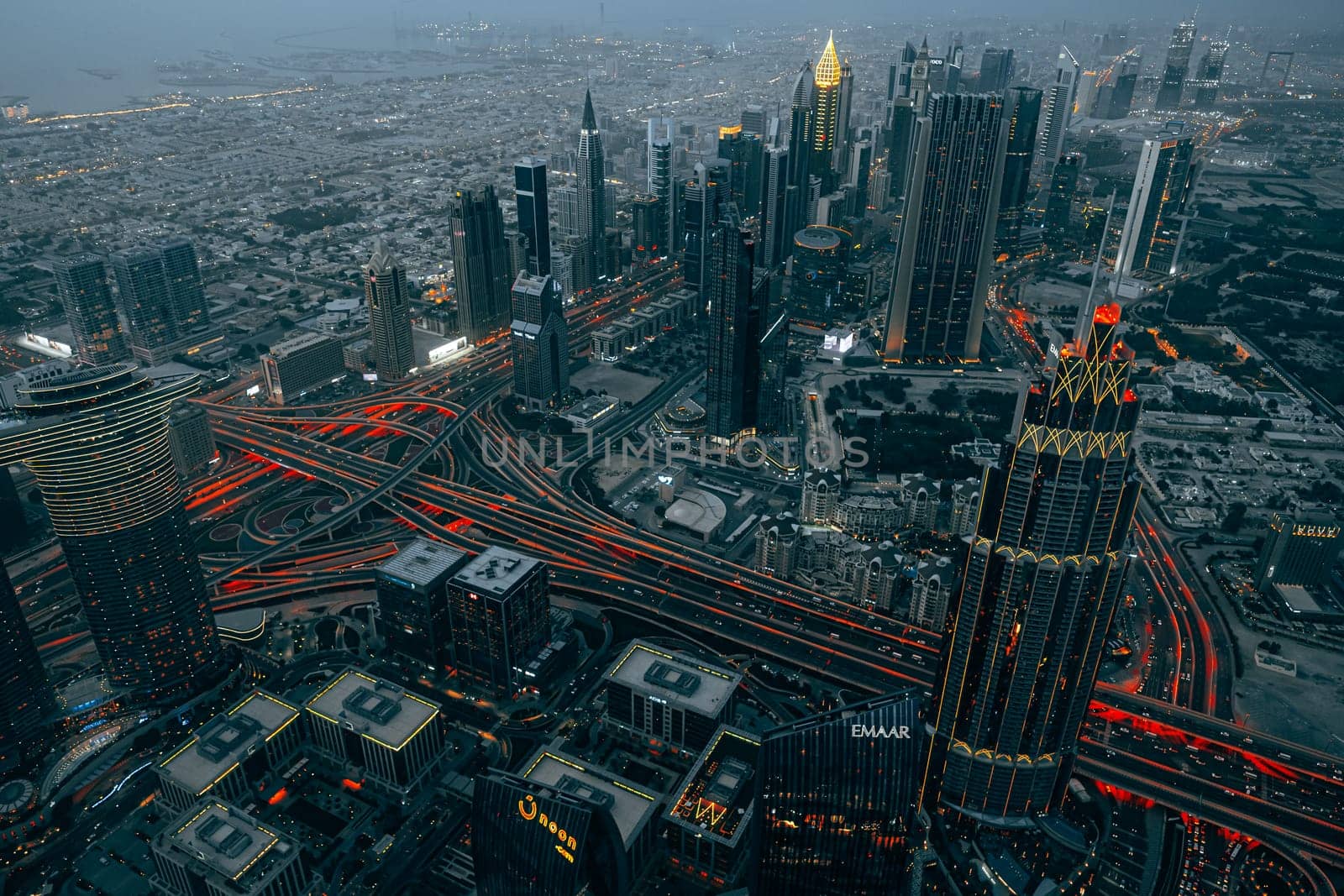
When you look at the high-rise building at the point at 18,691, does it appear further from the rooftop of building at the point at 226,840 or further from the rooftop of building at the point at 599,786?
the rooftop of building at the point at 599,786

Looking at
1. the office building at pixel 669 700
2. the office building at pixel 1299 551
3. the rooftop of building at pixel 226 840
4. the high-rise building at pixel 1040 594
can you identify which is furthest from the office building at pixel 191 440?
the office building at pixel 1299 551

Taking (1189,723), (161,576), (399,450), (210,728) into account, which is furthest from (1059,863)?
(399,450)

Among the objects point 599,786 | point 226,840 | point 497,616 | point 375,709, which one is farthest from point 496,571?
point 226,840

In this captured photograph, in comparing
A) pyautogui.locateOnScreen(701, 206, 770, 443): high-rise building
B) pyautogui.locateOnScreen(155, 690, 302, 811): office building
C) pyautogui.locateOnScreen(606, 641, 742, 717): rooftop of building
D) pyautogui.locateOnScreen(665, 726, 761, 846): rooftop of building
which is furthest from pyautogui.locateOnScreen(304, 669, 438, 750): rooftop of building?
pyautogui.locateOnScreen(701, 206, 770, 443): high-rise building

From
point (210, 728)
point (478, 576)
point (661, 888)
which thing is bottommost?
point (661, 888)

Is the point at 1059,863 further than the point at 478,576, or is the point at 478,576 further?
the point at 478,576

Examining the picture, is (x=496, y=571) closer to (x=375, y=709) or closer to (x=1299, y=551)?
(x=375, y=709)

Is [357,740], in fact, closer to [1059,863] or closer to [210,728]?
[210,728]
